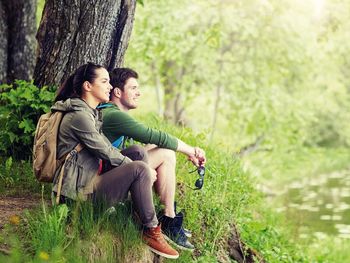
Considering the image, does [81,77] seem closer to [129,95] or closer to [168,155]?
[129,95]

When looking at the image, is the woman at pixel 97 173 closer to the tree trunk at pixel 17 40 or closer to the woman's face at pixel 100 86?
the woman's face at pixel 100 86

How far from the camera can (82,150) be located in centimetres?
479

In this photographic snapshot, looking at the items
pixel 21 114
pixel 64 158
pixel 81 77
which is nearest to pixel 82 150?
pixel 64 158

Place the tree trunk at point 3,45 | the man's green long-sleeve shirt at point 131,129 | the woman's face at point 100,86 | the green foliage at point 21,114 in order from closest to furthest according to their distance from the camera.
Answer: the woman's face at point 100,86 → the man's green long-sleeve shirt at point 131,129 → the green foliage at point 21,114 → the tree trunk at point 3,45

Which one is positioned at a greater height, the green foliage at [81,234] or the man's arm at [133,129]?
the man's arm at [133,129]

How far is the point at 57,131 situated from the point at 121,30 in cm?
221

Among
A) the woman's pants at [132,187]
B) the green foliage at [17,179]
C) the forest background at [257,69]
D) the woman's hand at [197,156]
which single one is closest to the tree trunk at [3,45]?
the green foliage at [17,179]

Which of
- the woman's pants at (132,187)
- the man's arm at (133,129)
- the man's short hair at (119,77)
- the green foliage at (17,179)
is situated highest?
the man's short hair at (119,77)

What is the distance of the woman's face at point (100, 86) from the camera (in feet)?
16.3

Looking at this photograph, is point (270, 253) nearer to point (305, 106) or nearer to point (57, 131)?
point (57, 131)

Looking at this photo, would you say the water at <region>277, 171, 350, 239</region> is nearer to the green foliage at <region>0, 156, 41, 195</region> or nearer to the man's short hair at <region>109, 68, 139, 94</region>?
the green foliage at <region>0, 156, 41, 195</region>

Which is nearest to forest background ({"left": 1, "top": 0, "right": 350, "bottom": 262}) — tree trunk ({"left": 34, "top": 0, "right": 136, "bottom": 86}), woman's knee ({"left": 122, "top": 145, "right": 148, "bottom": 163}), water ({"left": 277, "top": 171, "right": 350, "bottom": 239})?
water ({"left": 277, "top": 171, "right": 350, "bottom": 239})

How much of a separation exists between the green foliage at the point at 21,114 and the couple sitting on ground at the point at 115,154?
4.79ft

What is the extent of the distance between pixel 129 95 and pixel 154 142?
18.2 inches
